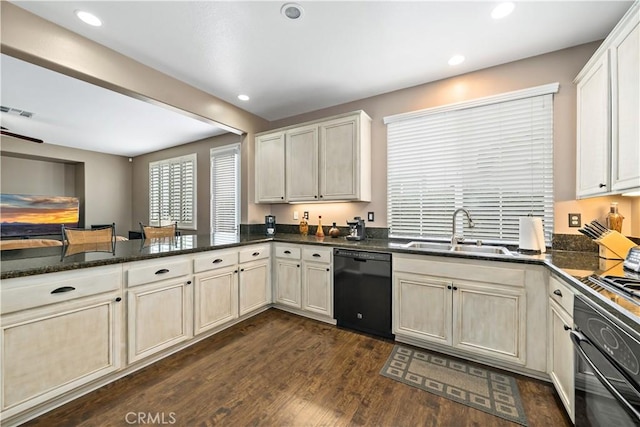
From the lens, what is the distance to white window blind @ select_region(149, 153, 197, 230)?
5.14m

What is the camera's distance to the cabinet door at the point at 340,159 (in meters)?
2.99

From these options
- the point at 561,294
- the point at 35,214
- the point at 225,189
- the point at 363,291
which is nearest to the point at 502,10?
the point at 561,294

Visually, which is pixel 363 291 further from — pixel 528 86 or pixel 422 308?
pixel 528 86

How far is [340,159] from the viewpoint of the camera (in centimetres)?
308

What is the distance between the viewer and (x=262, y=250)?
3100 millimetres

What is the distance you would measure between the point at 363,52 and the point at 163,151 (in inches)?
204

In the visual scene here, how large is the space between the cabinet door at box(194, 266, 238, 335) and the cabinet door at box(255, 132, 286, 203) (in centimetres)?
127

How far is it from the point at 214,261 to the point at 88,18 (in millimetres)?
Answer: 2119

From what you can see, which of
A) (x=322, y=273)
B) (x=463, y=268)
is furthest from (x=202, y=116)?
(x=463, y=268)

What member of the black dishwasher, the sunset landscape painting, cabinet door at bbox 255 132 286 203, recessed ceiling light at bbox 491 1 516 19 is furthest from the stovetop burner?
the sunset landscape painting

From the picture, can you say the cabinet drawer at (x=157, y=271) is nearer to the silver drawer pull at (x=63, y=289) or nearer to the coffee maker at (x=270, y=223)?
the silver drawer pull at (x=63, y=289)

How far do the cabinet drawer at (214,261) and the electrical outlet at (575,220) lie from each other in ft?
10.3

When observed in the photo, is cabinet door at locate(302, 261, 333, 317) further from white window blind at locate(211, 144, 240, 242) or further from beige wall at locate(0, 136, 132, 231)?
beige wall at locate(0, 136, 132, 231)

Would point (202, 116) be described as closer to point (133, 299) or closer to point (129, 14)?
point (129, 14)
